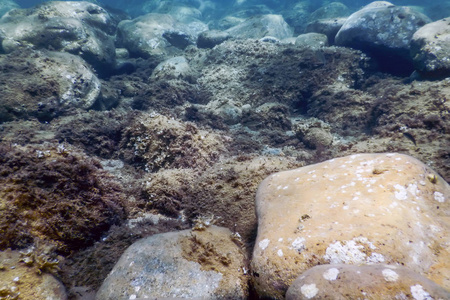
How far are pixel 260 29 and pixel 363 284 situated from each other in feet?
54.8

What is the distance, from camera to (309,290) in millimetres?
1669

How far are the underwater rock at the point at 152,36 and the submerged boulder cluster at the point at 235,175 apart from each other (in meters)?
3.95

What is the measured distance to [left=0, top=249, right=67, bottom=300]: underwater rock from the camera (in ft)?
6.59

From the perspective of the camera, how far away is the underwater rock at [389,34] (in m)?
8.71

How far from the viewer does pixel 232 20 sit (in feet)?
78.4

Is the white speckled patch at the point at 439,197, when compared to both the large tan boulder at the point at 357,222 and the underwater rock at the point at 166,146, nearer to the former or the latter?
the large tan boulder at the point at 357,222

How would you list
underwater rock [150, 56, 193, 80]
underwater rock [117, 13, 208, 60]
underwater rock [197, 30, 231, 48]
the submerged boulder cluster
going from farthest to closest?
underwater rock [197, 30, 231, 48] → underwater rock [117, 13, 208, 60] → underwater rock [150, 56, 193, 80] → the submerged boulder cluster

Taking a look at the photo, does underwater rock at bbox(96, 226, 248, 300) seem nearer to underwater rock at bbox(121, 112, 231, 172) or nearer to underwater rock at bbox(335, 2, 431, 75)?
underwater rock at bbox(121, 112, 231, 172)

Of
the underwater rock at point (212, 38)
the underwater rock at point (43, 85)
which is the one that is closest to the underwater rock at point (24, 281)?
the underwater rock at point (43, 85)

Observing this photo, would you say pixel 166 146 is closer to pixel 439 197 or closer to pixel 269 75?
pixel 439 197

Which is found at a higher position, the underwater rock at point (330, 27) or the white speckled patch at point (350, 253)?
the underwater rock at point (330, 27)

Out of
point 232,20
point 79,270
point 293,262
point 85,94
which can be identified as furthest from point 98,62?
point 232,20

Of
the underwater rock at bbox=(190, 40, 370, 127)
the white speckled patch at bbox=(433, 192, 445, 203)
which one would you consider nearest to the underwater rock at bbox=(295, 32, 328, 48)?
the underwater rock at bbox=(190, 40, 370, 127)

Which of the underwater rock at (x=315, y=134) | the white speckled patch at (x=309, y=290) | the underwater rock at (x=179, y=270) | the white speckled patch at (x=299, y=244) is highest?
the white speckled patch at (x=309, y=290)
